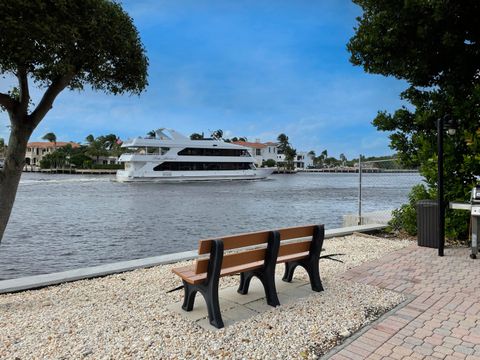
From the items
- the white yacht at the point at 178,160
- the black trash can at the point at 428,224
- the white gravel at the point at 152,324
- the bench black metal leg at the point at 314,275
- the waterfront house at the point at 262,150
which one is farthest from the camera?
the waterfront house at the point at 262,150

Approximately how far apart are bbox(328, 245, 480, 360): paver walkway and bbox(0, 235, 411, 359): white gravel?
8.8 inches

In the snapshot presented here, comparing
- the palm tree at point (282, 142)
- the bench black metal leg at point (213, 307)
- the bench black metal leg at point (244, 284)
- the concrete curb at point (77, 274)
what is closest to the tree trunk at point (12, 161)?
the concrete curb at point (77, 274)

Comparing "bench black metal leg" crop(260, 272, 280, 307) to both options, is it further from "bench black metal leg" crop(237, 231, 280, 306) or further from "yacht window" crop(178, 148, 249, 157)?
"yacht window" crop(178, 148, 249, 157)

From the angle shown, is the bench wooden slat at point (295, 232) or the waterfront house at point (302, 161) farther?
the waterfront house at point (302, 161)

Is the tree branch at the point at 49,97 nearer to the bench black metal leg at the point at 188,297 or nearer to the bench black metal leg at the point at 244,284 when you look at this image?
the bench black metal leg at the point at 188,297

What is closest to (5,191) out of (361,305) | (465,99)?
(361,305)

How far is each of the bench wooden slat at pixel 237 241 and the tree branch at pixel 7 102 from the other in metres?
2.37

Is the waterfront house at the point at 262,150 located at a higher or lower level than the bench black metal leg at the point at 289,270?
higher

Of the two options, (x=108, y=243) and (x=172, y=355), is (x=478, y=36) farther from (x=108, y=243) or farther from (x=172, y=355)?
(x=108, y=243)

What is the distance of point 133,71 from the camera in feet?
14.6

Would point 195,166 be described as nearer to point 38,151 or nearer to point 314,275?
point 314,275

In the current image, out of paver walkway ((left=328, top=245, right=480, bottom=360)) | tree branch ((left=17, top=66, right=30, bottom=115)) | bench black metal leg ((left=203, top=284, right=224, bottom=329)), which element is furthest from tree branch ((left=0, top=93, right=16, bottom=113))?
paver walkway ((left=328, top=245, right=480, bottom=360))

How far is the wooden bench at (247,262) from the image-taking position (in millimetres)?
3430

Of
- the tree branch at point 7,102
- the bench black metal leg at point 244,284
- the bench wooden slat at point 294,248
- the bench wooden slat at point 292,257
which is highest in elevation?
the tree branch at point 7,102
